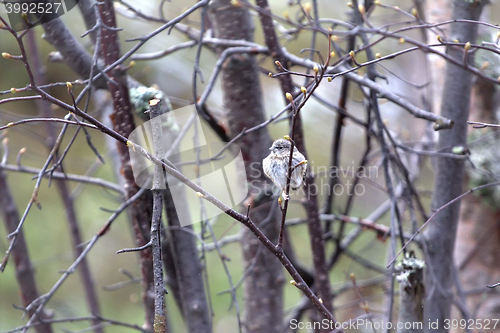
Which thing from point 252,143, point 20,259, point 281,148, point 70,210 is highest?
point 252,143

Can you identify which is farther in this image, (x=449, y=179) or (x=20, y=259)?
(x=20, y=259)

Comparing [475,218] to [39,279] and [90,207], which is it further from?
[39,279]

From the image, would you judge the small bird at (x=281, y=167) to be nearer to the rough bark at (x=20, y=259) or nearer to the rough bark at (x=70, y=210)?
A: the rough bark at (x=20, y=259)

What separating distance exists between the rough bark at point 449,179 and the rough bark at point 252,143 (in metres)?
0.58

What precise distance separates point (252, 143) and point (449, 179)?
720mm

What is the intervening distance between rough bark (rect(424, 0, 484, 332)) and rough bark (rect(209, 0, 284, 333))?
→ 1.91 ft

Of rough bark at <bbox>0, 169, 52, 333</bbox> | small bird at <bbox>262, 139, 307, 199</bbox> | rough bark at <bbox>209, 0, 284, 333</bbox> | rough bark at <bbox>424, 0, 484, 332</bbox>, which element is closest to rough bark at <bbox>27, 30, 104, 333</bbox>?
rough bark at <bbox>0, 169, 52, 333</bbox>

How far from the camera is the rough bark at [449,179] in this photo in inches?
58.4

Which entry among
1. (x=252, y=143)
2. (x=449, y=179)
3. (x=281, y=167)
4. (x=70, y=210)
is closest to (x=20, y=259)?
(x=70, y=210)

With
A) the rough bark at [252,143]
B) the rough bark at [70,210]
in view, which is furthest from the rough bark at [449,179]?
the rough bark at [70,210]

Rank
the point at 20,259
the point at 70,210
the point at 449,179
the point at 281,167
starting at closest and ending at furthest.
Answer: the point at 281,167 < the point at 449,179 < the point at 20,259 < the point at 70,210

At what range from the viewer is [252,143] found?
1.64 meters

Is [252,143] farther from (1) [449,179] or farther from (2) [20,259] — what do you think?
(2) [20,259]

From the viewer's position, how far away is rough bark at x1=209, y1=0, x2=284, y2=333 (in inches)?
64.7
